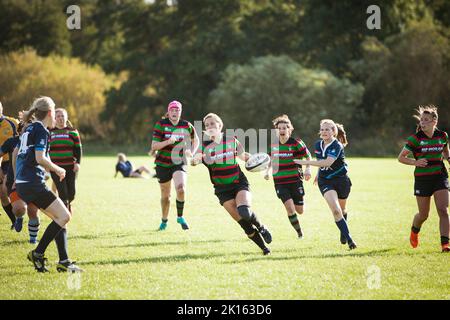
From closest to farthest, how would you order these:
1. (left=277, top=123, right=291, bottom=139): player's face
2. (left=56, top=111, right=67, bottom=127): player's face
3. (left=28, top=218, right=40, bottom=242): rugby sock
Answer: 1. (left=28, top=218, right=40, bottom=242): rugby sock
2. (left=277, top=123, right=291, bottom=139): player's face
3. (left=56, top=111, right=67, bottom=127): player's face

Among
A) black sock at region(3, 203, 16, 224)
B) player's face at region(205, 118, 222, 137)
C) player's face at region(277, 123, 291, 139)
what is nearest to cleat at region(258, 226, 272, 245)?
player's face at region(205, 118, 222, 137)

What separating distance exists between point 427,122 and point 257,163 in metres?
2.49

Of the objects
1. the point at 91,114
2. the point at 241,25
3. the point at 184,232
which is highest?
the point at 241,25

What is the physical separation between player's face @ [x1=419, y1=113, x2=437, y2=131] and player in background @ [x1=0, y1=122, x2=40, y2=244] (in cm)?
597

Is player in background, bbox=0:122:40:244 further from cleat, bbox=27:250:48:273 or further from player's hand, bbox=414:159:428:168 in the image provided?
player's hand, bbox=414:159:428:168

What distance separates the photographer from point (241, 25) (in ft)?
184

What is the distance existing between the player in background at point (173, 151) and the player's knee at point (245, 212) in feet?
9.17

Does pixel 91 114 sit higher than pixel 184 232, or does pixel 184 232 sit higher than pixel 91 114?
pixel 91 114

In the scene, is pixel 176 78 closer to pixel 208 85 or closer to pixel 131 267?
pixel 208 85

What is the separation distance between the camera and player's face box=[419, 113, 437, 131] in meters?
8.66

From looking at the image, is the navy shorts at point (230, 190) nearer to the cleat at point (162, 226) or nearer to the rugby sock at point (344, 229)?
the rugby sock at point (344, 229)

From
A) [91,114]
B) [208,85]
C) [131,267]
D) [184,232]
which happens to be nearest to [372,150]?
[208,85]
